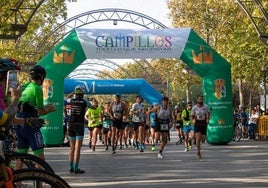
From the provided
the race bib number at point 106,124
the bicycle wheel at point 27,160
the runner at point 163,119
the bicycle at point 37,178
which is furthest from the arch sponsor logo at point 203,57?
the bicycle at point 37,178

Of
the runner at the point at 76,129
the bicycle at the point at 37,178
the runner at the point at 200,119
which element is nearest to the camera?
the bicycle at the point at 37,178

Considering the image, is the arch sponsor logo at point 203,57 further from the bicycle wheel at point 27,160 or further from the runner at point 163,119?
the bicycle wheel at point 27,160

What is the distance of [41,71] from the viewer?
859cm

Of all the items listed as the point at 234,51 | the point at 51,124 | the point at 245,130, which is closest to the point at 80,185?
the point at 51,124

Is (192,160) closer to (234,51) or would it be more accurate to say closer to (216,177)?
(216,177)

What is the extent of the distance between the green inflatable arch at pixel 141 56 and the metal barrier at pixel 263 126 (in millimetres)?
5766

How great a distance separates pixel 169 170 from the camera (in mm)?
12680

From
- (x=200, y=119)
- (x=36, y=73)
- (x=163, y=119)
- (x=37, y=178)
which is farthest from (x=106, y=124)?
(x=37, y=178)

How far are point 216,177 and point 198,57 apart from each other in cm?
1117

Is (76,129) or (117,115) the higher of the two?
(117,115)

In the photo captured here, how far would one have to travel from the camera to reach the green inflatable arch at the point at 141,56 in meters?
21.7

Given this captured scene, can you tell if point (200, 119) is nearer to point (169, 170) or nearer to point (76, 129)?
point (169, 170)

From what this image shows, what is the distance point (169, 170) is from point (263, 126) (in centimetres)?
1557

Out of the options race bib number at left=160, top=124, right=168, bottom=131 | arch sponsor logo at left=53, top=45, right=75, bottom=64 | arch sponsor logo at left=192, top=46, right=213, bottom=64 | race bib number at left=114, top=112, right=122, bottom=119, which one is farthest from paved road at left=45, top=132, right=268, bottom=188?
arch sponsor logo at left=53, top=45, right=75, bottom=64
